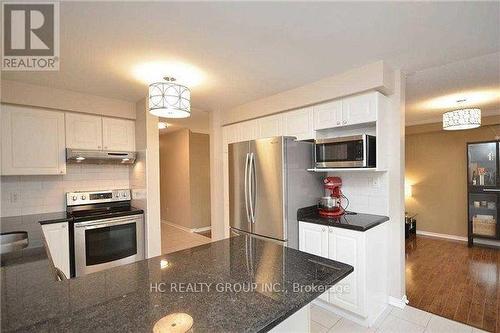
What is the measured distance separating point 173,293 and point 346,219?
1899 mm

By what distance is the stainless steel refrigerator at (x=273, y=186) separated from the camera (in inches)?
99.0

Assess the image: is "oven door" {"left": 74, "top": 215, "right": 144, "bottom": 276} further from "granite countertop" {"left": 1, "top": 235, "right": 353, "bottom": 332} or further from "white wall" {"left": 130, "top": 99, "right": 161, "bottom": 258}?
"granite countertop" {"left": 1, "top": 235, "right": 353, "bottom": 332}

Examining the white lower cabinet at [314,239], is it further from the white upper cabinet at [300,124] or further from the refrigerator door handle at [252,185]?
the white upper cabinet at [300,124]

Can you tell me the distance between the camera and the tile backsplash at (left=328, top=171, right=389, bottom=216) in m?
2.49

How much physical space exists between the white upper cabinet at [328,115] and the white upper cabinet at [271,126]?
509 mm

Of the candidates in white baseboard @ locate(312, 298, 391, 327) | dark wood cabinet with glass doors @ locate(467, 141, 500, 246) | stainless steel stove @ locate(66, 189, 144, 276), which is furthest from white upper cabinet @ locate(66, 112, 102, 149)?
dark wood cabinet with glass doors @ locate(467, 141, 500, 246)

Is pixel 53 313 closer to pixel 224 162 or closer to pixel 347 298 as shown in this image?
pixel 347 298

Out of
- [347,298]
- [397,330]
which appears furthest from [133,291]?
[397,330]

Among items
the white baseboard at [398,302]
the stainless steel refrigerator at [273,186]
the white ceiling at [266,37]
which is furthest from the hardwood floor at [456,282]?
the white ceiling at [266,37]

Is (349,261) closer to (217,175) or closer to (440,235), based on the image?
(217,175)

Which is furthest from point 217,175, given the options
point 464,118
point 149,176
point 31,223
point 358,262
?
point 464,118

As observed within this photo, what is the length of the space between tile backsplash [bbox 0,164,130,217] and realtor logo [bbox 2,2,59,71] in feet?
4.41

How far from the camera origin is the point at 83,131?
9.98 feet

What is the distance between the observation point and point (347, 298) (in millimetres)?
2217
